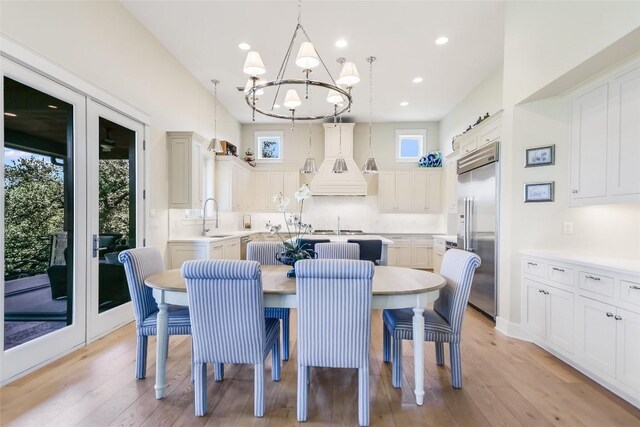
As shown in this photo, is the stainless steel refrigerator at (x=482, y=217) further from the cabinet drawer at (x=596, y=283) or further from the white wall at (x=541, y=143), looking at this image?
the cabinet drawer at (x=596, y=283)

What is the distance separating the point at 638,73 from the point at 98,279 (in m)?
4.88

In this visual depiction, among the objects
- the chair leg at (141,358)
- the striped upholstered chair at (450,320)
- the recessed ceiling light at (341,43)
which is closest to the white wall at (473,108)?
the recessed ceiling light at (341,43)

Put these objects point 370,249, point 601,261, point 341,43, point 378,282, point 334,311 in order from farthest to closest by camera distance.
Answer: point 370,249, point 341,43, point 601,261, point 378,282, point 334,311

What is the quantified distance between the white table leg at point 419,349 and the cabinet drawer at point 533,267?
1617mm

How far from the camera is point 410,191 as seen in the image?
7.02 meters

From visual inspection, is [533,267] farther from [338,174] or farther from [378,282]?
[338,174]

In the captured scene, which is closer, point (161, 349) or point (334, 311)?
point (334, 311)

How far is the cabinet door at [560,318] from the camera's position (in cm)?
257

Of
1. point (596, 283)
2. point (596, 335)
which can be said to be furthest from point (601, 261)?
point (596, 335)

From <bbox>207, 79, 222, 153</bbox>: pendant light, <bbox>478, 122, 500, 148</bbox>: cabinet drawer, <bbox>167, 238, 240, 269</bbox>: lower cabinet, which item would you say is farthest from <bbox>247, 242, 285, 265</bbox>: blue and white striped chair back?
<bbox>478, 122, 500, 148</bbox>: cabinet drawer

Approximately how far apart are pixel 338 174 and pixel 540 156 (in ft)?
14.0

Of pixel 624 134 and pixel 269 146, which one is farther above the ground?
pixel 269 146

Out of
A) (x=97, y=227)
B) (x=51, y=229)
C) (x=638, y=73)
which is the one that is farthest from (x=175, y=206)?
(x=638, y=73)

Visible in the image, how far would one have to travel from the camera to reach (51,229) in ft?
8.57
